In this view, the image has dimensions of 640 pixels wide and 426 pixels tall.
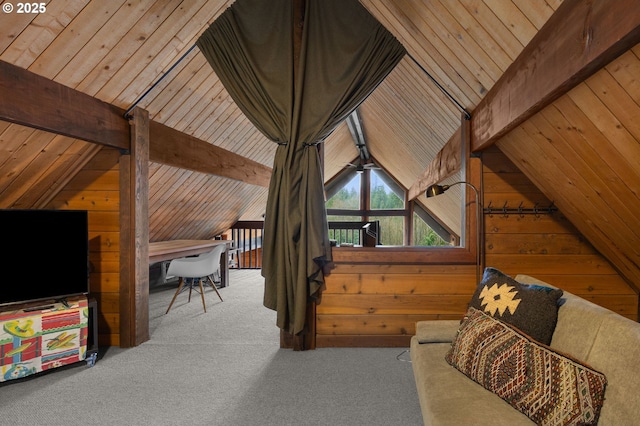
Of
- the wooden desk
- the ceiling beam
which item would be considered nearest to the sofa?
the ceiling beam

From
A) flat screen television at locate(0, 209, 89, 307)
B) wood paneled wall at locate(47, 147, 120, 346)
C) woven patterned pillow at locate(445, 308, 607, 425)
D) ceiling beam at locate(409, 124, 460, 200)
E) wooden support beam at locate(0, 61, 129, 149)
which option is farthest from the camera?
ceiling beam at locate(409, 124, 460, 200)

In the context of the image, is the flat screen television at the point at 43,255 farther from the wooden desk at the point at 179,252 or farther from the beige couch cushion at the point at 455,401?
the beige couch cushion at the point at 455,401

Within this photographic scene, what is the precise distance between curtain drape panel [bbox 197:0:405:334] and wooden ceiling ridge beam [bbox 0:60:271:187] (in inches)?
36.5

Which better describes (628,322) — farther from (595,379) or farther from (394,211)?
(394,211)

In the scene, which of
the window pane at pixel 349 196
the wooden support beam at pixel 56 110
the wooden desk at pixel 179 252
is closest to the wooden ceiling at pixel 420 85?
the wooden support beam at pixel 56 110

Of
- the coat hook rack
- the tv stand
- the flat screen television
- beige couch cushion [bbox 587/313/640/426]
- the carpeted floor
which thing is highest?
the coat hook rack

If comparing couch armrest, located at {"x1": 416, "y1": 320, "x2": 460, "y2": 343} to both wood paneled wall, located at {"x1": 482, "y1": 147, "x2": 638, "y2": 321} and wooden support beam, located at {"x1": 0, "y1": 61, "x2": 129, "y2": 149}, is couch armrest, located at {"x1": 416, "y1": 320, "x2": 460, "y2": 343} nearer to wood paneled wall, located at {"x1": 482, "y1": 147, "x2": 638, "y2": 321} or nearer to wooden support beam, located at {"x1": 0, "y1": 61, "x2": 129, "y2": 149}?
wood paneled wall, located at {"x1": 482, "y1": 147, "x2": 638, "y2": 321}

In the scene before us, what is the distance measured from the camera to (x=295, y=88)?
9.17ft

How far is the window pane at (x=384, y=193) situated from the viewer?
981 cm

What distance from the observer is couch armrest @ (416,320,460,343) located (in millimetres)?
1925

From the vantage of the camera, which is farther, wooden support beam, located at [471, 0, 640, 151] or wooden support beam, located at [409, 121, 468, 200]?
wooden support beam, located at [409, 121, 468, 200]

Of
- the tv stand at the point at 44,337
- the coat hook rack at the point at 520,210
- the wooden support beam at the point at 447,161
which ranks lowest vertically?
the tv stand at the point at 44,337

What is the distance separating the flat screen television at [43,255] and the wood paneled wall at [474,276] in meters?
1.90

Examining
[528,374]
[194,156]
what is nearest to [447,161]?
[528,374]
